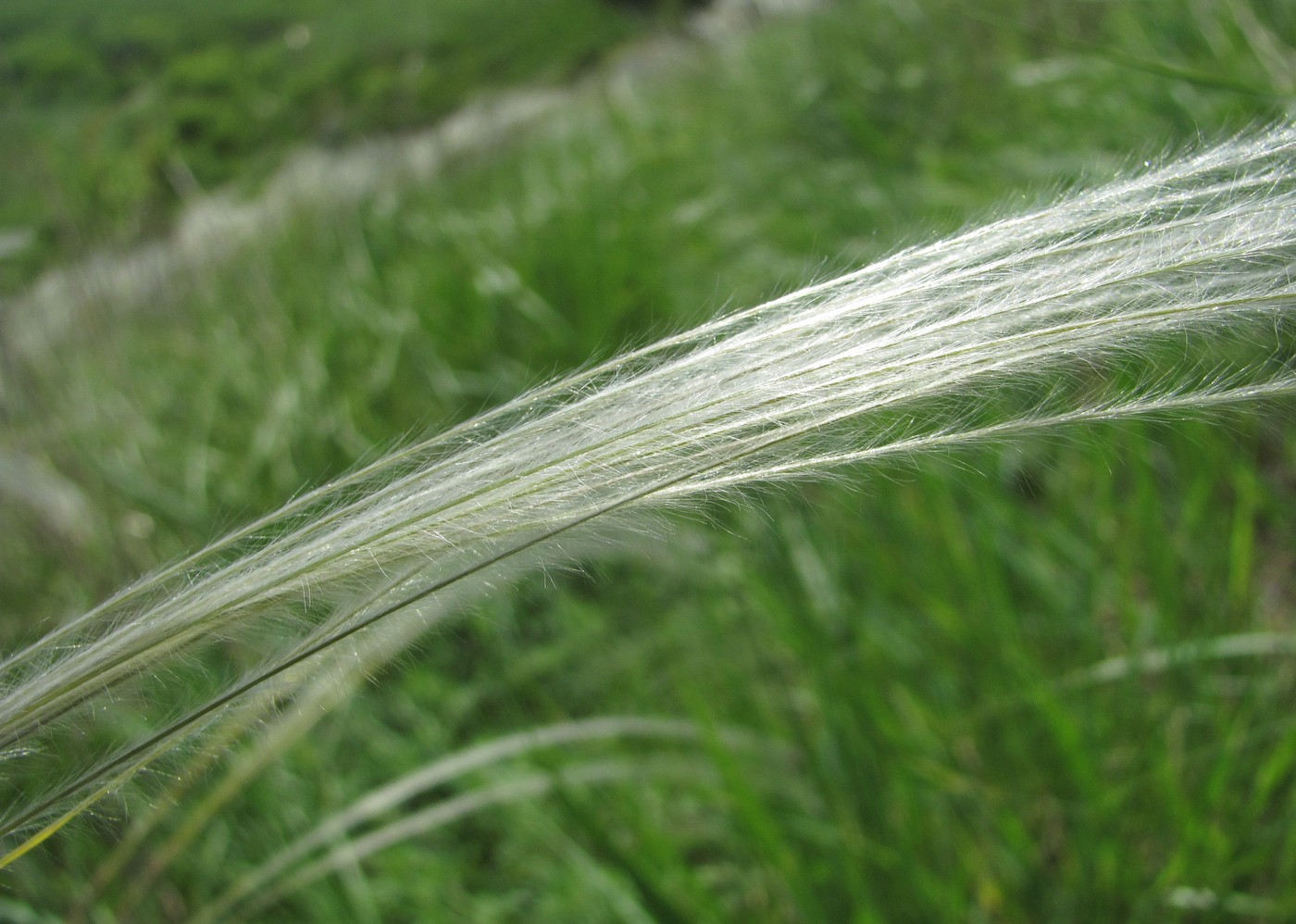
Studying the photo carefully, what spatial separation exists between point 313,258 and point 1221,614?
2956mm

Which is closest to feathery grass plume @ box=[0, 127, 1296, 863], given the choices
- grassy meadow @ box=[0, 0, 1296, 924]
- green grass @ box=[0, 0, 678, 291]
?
grassy meadow @ box=[0, 0, 1296, 924]

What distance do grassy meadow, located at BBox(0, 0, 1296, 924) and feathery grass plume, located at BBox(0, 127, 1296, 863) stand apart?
1.9 inches

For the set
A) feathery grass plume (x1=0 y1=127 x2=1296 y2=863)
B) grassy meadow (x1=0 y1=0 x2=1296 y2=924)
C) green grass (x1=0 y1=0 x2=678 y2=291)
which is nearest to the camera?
feathery grass plume (x1=0 y1=127 x2=1296 y2=863)

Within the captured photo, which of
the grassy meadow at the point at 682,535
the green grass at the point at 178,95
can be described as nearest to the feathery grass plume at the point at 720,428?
the grassy meadow at the point at 682,535

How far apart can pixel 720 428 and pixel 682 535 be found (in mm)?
1321

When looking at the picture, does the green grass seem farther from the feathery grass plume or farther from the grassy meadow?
the feathery grass plume

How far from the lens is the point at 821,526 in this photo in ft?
→ 5.01

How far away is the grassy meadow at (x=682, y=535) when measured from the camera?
3.18ft

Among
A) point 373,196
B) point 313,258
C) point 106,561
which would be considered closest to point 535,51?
point 373,196

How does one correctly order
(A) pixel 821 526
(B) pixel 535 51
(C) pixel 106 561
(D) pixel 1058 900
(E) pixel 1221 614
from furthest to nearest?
(B) pixel 535 51, (C) pixel 106 561, (A) pixel 821 526, (E) pixel 1221 614, (D) pixel 1058 900

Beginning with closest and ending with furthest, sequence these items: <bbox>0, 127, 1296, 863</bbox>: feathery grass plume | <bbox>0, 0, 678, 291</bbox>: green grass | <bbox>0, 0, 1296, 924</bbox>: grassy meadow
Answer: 1. <bbox>0, 127, 1296, 863</bbox>: feathery grass plume
2. <bbox>0, 0, 1296, 924</bbox>: grassy meadow
3. <bbox>0, 0, 678, 291</bbox>: green grass

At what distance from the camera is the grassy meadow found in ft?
3.18

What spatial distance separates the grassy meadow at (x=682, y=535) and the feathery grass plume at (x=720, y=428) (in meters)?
0.05

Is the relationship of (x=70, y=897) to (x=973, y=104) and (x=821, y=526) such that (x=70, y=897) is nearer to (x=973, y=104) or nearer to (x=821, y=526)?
(x=821, y=526)
